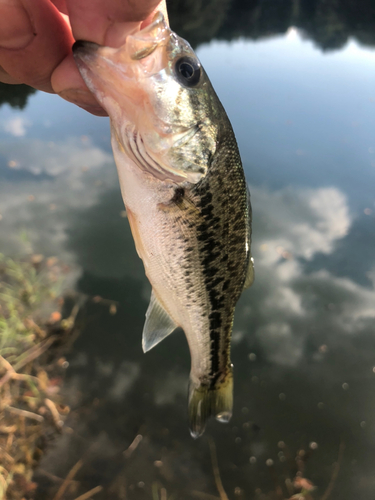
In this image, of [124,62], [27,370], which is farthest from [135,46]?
[27,370]

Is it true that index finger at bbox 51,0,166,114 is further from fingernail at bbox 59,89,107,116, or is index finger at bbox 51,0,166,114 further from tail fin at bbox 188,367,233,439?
tail fin at bbox 188,367,233,439

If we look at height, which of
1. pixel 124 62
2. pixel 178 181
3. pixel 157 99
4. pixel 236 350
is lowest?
pixel 236 350

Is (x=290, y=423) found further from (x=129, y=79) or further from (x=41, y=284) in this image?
(x=129, y=79)

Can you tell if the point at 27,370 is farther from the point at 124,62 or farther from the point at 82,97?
the point at 124,62

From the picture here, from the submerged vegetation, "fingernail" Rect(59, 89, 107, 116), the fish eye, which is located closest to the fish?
the fish eye

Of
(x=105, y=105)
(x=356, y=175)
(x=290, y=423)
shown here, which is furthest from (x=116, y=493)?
(x=356, y=175)

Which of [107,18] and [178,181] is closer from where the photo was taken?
[107,18]
